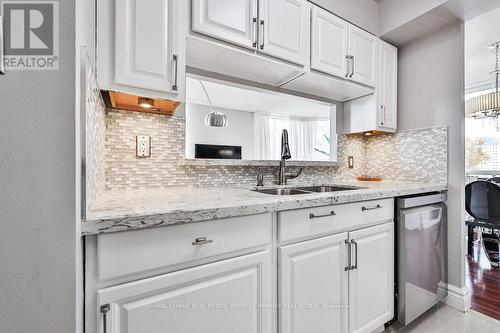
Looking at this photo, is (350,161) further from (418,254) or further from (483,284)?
(483,284)

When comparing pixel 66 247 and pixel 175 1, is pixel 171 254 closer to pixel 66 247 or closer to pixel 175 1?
pixel 66 247

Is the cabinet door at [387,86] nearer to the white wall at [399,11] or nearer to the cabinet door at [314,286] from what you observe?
the white wall at [399,11]

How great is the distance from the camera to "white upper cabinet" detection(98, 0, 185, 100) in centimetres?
102

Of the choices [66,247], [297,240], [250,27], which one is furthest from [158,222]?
[250,27]

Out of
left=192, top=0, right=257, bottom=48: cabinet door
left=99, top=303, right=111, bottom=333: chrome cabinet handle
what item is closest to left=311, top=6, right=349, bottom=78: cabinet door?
left=192, top=0, right=257, bottom=48: cabinet door

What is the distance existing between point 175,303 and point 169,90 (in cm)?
93

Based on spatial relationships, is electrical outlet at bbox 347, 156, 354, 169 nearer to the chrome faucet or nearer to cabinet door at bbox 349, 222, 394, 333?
the chrome faucet

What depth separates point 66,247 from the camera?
0.59m

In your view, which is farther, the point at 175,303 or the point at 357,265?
the point at 357,265

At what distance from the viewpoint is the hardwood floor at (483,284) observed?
1748 millimetres

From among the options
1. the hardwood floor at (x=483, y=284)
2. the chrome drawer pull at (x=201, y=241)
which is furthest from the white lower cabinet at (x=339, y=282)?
the hardwood floor at (x=483, y=284)

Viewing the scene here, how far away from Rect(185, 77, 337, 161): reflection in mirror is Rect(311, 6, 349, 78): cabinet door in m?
0.40

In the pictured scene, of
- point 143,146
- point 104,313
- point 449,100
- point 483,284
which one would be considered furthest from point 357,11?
point 483,284

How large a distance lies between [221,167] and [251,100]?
76cm
